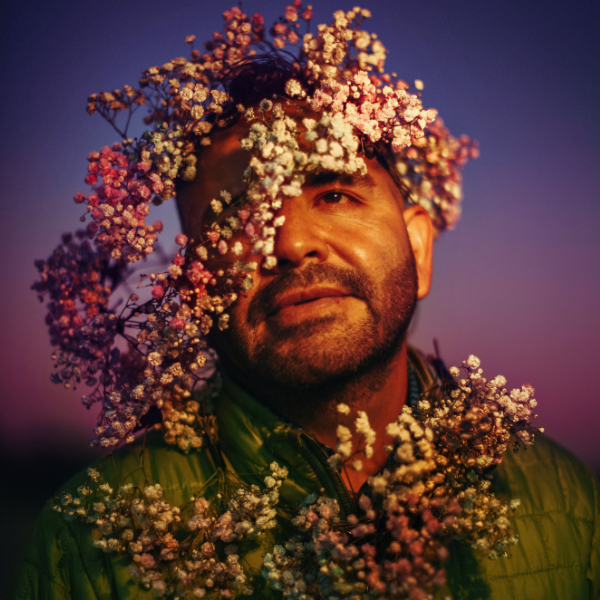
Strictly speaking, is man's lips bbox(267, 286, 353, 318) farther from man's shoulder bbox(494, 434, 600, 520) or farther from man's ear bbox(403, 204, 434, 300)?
man's shoulder bbox(494, 434, 600, 520)

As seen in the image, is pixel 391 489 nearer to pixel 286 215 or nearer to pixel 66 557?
pixel 286 215

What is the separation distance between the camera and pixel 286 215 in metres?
2.11

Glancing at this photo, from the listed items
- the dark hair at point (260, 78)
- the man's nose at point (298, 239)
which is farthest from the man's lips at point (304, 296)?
the dark hair at point (260, 78)

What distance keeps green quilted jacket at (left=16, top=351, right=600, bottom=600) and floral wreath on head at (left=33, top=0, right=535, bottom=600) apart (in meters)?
0.10

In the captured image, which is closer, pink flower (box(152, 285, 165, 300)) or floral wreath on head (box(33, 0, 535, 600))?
floral wreath on head (box(33, 0, 535, 600))

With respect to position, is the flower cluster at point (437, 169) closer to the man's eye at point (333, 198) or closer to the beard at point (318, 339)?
the man's eye at point (333, 198)

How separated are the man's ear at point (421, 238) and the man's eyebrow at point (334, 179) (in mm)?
569

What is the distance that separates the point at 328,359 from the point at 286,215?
28.2 inches

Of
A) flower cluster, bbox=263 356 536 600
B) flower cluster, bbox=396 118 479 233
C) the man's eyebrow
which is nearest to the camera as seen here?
flower cluster, bbox=263 356 536 600

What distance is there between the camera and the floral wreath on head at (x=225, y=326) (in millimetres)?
1750

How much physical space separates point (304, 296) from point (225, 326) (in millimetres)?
405

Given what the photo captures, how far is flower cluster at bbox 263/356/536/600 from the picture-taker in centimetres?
162

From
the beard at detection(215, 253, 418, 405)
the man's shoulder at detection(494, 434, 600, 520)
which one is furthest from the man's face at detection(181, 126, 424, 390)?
the man's shoulder at detection(494, 434, 600, 520)

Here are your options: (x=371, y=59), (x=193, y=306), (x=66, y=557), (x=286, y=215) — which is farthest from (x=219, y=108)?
(x=66, y=557)
